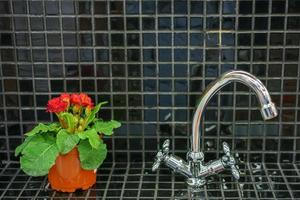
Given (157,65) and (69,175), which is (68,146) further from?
(157,65)

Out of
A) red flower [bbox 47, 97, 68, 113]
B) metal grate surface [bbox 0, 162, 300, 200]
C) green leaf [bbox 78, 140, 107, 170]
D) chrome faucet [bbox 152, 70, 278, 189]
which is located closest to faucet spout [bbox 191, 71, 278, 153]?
chrome faucet [bbox 152, 70, 278, 189]

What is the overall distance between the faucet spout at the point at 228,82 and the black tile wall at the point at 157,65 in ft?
0.56

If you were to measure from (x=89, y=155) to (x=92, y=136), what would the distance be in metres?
0.06

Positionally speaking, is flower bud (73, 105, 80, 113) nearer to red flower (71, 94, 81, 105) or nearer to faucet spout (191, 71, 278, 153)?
red flower (71, 94, 81, 105)

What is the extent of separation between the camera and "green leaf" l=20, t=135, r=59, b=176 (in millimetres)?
1583

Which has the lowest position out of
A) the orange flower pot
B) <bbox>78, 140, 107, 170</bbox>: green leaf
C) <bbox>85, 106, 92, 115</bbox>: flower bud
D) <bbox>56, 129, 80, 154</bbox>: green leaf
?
the orange flower pot

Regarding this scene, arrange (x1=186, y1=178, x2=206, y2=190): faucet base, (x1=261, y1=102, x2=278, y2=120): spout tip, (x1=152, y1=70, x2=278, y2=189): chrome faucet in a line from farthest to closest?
1. (x1=186, y1=178, x2=206, y2=190): faucet base
2. (x1=152, y1=70, x2=278, y2=189): chrome faucet
3. (x1=261, y1=102, x2=278, y2=120): spout tip

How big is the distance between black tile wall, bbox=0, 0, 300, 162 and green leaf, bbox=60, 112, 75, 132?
0.20 metres

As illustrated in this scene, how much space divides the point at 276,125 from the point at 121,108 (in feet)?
1.59

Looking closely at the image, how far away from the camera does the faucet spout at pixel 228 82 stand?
4.84ft

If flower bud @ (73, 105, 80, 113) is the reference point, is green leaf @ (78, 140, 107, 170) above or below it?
below

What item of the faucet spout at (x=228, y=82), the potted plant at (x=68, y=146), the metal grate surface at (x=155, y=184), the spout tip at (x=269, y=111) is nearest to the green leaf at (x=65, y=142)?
the potted plant at (x=68, y=146)

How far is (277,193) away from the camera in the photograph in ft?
5.38

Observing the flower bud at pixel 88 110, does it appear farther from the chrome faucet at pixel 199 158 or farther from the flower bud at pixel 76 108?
the chrome faucet at pixel 199 158
